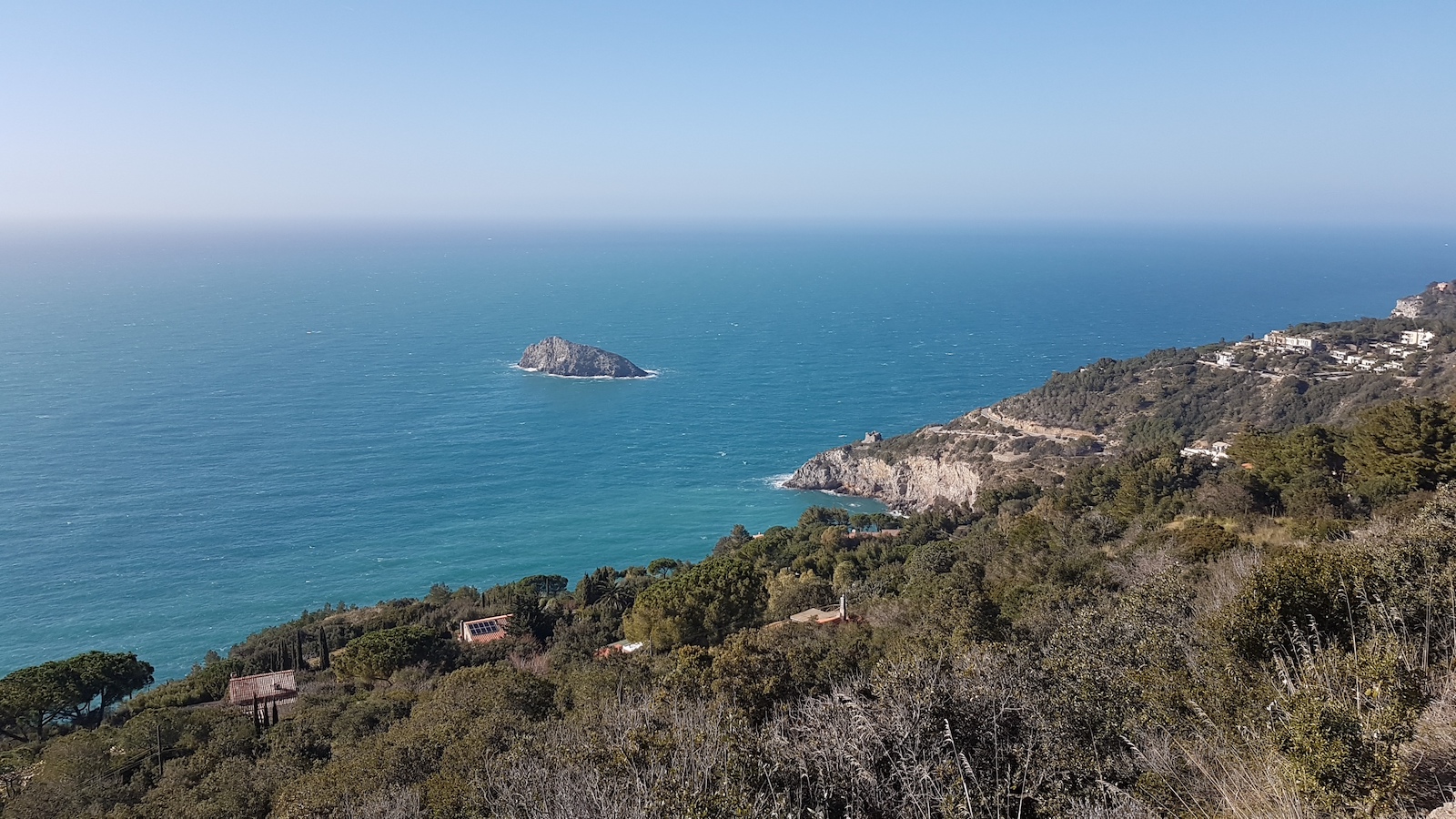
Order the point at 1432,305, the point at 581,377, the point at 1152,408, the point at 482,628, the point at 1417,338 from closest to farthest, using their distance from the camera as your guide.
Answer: the point at 482,628
the point at 1152,408
the point at 1417,338
the point at 1432,305
the point at 581,377

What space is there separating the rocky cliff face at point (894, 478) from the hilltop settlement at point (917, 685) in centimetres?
1424

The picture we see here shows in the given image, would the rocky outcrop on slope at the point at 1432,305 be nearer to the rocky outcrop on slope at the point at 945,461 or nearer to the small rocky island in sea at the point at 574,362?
the rocky outcrop on slope at the point at 945,461

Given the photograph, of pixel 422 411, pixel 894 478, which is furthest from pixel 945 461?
pixel 422 411

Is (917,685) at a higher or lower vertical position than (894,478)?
higher

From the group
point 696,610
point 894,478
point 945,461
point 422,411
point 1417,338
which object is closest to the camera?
point 696,610

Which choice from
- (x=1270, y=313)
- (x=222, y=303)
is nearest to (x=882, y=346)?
(x=1270, y=313)

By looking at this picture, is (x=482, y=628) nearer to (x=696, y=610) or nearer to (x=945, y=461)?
(x=696, y=610)

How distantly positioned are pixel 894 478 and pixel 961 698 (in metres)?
38.9

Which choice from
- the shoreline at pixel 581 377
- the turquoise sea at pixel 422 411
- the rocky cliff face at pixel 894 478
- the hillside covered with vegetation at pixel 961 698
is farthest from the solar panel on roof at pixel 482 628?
the shoreline at pixel 581 377

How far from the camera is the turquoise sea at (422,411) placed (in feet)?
120

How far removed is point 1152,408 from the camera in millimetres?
45906

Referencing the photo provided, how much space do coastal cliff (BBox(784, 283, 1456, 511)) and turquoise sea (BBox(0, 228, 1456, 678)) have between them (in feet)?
16.8

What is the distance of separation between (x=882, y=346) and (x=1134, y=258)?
12335 centimetres

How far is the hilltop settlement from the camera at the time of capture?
698 centimetres
